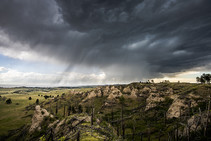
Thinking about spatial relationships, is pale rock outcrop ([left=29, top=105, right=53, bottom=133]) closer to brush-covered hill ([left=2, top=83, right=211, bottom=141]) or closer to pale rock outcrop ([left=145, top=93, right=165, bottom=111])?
brush-covered hill ([left=2, top=83, right=211, bottom=141])

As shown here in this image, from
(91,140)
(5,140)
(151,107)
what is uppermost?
(91,140)

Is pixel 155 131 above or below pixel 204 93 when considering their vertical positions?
below

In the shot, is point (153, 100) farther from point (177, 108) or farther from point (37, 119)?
point (37, 119)

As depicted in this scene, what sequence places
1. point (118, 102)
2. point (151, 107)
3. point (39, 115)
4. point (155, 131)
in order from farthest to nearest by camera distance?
point (118, 102), point (151, 107), point (155, 131), point (39, 115)

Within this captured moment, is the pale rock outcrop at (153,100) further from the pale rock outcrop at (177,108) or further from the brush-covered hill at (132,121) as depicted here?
the pale rock outcrop at (177,108)

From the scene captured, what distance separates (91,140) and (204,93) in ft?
491

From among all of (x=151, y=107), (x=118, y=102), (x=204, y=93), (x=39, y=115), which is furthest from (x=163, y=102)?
(x=39, y=115)

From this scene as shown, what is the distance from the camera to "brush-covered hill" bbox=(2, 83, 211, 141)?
2955 cm

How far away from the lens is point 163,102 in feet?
474

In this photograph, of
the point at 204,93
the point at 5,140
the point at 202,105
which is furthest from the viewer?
the point at 204,93

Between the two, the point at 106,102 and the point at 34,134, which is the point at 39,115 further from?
the point at 106,102

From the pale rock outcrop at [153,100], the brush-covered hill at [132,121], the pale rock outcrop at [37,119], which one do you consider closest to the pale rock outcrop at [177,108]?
the brush-covered hill at [132,121]

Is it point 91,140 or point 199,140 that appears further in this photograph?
point 199,140

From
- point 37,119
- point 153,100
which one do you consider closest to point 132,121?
point 153,100
